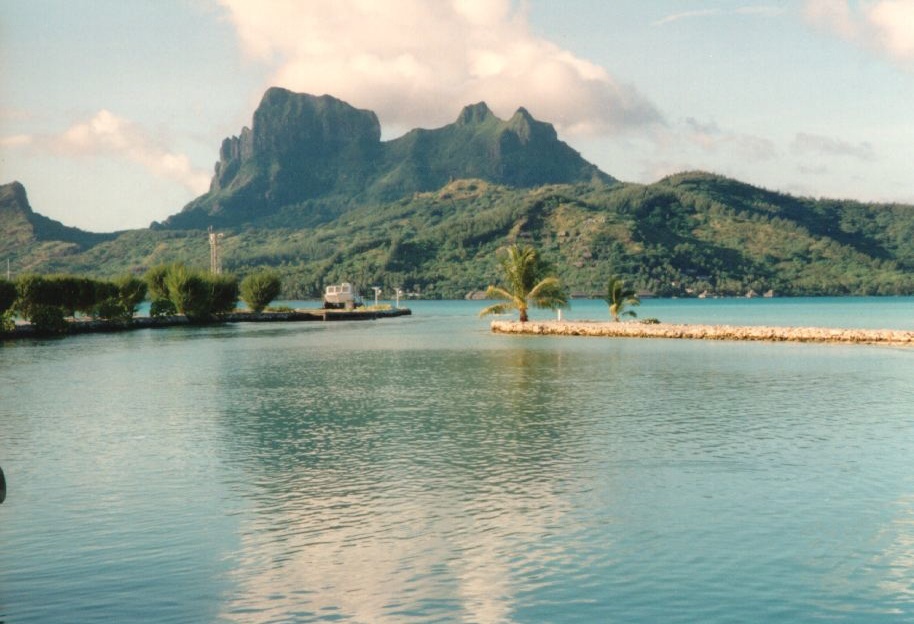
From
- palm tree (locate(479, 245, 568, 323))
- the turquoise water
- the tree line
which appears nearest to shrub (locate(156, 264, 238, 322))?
the tree line

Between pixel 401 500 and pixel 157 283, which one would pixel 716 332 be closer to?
pixel 401 500

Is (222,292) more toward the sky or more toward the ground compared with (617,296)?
more toward the sky

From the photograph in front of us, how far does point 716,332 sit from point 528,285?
21.4 m

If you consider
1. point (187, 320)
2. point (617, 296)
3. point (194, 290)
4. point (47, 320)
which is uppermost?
point (194, 290)

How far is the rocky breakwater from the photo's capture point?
72.9m

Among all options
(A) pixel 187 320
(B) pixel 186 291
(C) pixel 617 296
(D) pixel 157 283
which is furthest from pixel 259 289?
(C) pixel 617 296

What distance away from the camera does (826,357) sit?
5900 cm

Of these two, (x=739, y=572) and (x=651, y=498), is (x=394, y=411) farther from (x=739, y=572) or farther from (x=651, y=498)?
(x=739, y=572)

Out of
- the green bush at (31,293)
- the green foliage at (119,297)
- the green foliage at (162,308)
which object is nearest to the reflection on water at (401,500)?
the green bush at (31,293)

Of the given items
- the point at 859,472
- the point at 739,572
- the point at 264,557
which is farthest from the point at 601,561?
the point at 859,472

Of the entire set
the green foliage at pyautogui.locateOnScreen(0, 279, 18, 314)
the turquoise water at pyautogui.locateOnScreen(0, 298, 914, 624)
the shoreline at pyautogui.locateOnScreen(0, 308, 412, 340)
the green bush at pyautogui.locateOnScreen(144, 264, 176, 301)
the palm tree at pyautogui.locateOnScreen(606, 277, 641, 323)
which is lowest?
the turquoise water at pyautogui.locateOnScreen(0, 298, 914, 624)

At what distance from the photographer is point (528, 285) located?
94.9 meters

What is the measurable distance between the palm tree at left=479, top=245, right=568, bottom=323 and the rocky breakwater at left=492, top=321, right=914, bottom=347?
2274 mm

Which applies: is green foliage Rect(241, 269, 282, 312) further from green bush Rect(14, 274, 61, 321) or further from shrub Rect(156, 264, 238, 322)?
green bush Rect(14, 274, 61, 321)
